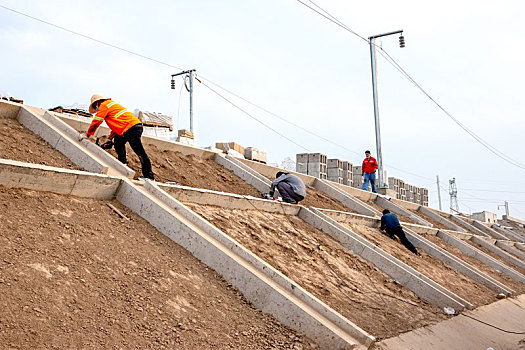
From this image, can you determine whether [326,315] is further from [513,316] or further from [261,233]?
[513,316]

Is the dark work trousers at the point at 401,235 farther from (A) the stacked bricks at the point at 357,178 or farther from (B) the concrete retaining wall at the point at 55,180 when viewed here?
(A) the stacked bricks at the point at 357,178

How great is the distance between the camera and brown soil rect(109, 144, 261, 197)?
735 centimetres

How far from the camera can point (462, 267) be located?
931cm

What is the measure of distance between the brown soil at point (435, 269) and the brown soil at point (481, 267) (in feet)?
6.55

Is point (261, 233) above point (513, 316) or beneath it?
above

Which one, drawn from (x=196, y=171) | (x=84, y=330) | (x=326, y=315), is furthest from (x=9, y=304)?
(x=196, y=171)

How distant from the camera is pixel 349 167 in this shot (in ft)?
57.9

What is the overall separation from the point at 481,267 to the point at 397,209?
131 inches

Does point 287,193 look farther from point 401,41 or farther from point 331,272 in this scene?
point 401,41

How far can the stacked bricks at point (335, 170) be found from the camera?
16781 millimetres

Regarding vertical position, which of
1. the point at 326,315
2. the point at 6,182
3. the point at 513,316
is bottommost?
the point at 513,316

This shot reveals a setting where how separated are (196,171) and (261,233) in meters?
2.79

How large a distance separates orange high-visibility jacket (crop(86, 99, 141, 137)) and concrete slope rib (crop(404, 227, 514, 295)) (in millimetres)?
6872

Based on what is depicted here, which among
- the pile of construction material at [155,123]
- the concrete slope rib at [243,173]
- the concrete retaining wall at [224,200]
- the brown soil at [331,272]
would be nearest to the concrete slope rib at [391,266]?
the brown soil at [331,272]
